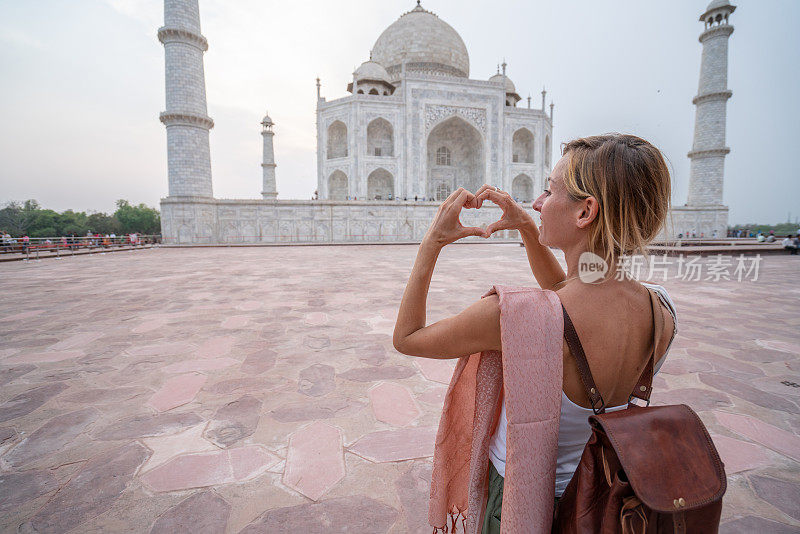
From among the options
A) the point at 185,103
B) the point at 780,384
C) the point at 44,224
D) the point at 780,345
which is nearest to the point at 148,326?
the point at 780,384

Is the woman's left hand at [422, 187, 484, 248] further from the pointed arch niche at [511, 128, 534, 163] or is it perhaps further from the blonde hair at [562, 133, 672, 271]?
the pointed arch niche at [511, 128, 534, 163]

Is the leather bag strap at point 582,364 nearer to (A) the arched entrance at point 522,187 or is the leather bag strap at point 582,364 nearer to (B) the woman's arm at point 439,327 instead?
(B) the woman's arm at point 439,327

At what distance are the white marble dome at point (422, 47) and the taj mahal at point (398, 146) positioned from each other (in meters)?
0.10

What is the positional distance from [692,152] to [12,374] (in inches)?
1195

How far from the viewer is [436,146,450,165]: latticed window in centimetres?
2856

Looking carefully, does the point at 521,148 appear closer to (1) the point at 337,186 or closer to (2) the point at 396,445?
(1) the point at 337,186

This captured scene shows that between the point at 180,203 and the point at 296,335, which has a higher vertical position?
the point at 180,203

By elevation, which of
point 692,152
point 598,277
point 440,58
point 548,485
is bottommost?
point 548,485

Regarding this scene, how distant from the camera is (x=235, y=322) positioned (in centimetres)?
357

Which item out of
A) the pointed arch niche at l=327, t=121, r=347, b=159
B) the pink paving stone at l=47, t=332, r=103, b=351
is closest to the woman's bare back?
the pink paving stone at l=47, t=332, r=103, b=351

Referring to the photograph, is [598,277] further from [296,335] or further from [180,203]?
[180,203]

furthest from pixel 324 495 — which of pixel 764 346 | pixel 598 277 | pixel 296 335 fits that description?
pixel 764 346

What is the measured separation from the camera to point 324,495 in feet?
4.55

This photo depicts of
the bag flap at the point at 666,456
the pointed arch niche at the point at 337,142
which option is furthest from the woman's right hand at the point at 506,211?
the pointed arch niche at the point at 337,142
